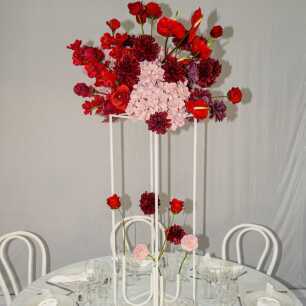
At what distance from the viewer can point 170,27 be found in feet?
3.83

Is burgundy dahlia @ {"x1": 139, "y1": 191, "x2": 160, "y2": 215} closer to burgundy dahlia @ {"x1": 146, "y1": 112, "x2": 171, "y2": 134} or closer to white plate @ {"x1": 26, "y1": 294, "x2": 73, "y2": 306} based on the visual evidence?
burgundy dahlia @ {"x1": 146, "y1": 112, "x2": 171, "y2": 134}

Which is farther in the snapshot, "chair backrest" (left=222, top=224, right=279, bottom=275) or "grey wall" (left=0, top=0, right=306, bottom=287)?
"grey wall" (left=0, top=0, right=306, bottom=287)

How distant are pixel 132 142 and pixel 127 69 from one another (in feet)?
5.10

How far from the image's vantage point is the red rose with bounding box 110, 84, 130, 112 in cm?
122

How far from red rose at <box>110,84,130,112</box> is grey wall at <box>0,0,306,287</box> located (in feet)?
4.92

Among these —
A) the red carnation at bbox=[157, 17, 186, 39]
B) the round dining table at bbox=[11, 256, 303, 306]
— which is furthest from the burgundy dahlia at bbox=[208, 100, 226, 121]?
the round dining table at bbox=[11, 256, 303, 306]

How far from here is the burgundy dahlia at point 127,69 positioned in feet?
3.97

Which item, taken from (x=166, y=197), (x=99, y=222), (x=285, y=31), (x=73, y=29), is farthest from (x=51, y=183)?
(x=285, y=31)

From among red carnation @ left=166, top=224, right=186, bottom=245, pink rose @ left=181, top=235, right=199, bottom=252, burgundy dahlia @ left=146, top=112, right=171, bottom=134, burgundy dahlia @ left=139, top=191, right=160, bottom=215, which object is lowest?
pink rose @ left=181, top=235, right=199, bottom=252

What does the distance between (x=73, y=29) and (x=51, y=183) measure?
110cm

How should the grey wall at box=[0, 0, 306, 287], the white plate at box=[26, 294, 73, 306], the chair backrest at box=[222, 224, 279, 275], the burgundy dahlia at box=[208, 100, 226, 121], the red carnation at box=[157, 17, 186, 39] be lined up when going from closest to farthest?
the red carnation at box=[157, 17, 186, 39] → the burgundy dahlia at box=[208, 100, 226, 121] → the white plate at box=[26, 294, 73, 306] → the chair backrest at box=[222, 224, 279, 275] → the grey wall at box=[0, 0, 306, 287]

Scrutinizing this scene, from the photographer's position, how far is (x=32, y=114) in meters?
2.68

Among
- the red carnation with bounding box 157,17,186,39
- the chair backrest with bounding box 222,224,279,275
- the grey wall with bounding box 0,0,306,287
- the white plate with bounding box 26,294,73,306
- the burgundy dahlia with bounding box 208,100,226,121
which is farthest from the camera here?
the grey wall with bounding box 0,0,306,287

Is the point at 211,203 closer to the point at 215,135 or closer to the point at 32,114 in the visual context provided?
the point at 215,135
